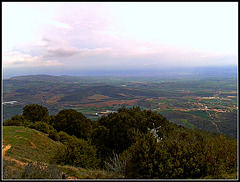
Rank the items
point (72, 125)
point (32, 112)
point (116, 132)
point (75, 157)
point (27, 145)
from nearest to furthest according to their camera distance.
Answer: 1. point (75, 157)
2. point (116, 132)
3. point (27, 145)
4. point (72, 125)
5. point (32, 112)

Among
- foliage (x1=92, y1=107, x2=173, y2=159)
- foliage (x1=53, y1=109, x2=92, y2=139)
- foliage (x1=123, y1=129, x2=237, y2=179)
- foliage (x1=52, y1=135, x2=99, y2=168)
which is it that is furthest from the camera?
foliage (x1=53, y1=109, x2=92, y2=139)

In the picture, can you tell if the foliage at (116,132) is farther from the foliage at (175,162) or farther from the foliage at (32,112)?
the foliage at (32,112)

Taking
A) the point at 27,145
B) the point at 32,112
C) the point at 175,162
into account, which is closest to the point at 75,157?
the point at 175,162

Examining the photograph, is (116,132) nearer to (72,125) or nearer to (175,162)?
(175,162)

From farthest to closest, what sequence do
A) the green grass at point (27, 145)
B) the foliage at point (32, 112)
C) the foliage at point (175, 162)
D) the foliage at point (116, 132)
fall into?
the foliage at point (32, 112) < the foliage at point (116, 132) < the green grass at point (27, 145) < the foliage at point (175, 162)

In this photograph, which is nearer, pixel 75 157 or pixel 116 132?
pixel 75 157

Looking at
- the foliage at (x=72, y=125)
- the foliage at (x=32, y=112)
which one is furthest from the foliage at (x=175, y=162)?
the foliage at (x=32, y=112)

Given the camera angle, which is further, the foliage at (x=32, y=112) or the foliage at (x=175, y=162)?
the foliage at (x=32, y=112)

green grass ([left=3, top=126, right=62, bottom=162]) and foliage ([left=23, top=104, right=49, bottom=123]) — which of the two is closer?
green grass ([left=3, top=126, right=62, bottom=162])

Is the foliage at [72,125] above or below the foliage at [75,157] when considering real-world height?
below

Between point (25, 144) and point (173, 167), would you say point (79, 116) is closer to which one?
point (25, 144)

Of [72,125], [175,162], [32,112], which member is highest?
[175,162]

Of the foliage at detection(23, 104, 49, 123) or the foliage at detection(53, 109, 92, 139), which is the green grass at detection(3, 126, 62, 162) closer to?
the foliage at detection(53, 109, 92, 139)

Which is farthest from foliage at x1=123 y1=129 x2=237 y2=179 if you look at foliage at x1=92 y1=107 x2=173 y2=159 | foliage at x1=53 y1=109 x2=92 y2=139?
foliage at x1=53 y1=109 x2=92 y2=139
